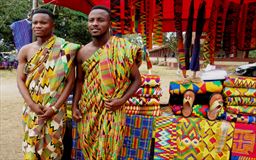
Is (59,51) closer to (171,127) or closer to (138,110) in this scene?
(138,110)

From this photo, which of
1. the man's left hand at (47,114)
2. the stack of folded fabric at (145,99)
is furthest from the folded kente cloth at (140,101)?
the man's left hand at (47,114)

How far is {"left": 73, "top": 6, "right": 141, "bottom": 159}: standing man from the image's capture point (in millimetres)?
2162

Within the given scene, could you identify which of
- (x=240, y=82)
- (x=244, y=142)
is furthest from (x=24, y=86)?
(x=244, y=142)

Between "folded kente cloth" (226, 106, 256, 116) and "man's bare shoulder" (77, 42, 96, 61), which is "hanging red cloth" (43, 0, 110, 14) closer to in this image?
"man's bare shoulder" (77, 42, 96, 61)

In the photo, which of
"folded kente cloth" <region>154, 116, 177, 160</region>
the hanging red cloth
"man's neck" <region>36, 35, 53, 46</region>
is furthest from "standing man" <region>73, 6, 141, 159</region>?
the hanging red cloth

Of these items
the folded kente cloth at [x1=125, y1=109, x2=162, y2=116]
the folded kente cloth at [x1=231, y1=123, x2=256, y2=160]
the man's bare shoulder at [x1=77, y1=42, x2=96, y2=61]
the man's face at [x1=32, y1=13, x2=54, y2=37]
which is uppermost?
the man's face at [x1=32, y1=13, x2=54, y2=37]

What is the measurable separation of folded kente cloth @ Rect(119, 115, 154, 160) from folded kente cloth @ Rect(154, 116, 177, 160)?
0.22 feet

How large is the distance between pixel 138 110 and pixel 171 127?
0.36 metres

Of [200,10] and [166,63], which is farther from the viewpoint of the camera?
[166,63]

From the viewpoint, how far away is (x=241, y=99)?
282cm

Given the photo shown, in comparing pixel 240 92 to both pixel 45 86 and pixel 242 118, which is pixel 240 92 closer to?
pixel 242 118

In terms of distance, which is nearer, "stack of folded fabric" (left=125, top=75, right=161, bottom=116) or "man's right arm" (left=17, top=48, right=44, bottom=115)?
"man's right arm" (left=17, top=48, right=44, bottom=115)

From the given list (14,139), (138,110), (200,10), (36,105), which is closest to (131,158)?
(138,110)

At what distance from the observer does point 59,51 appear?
7.54 feet
